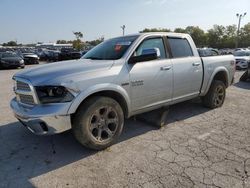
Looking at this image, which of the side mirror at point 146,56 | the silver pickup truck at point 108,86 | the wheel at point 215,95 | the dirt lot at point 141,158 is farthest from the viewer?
the wheel at point 215,95

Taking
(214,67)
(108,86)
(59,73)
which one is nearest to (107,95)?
(108,86)

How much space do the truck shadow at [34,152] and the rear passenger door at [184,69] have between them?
29.3 inches

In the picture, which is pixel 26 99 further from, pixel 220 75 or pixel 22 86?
pixel 220 75

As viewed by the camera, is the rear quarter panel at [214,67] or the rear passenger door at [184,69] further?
the rear quarter panel at [214,67]

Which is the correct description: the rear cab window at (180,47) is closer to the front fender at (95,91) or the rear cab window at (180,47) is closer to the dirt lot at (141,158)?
the dirt lot at (141,158)

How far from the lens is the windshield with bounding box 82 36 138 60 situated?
4.11 metres

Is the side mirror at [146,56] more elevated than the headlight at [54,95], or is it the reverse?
the side mirror at [146,56]

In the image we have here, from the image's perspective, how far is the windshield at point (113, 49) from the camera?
13.5ft

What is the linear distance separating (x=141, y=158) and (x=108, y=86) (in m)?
1.19

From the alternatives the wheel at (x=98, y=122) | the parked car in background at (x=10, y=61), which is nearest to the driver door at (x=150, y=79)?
the wheel at (x=98, y=122)

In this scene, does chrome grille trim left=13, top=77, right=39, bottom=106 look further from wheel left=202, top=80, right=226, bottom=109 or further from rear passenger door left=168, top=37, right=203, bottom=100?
wheel left=202, top=80, right=226, bottom=109

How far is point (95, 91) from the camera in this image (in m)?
3.45

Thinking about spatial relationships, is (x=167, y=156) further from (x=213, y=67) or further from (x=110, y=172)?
(x=213, y=67)

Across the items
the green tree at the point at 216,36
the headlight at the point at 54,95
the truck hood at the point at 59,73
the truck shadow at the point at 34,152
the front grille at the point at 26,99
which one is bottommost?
the truck shadow at the point at 34,152
